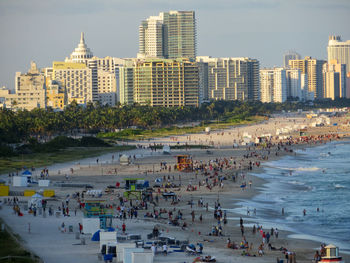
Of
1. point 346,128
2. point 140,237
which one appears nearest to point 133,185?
point 140,237

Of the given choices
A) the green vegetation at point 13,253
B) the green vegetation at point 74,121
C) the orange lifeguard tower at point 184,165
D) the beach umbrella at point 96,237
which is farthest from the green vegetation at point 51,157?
the green vegetation at point 13,253

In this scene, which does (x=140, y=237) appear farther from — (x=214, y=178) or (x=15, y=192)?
(x=214, y=178)

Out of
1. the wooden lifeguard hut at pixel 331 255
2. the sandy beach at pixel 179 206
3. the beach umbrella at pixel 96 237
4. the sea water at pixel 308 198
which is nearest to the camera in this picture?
the wooden lifeguard hut at pixel 331 255

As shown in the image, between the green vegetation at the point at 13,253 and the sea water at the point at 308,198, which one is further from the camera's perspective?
the sea water at the point at 308,198

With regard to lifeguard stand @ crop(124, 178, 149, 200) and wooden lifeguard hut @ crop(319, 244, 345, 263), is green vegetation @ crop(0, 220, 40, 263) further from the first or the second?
lifeguard stand @ crop(124, 178, 149, 200)

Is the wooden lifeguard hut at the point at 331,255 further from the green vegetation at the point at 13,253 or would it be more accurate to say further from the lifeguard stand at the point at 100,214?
the green vegetation at the point at 13,253

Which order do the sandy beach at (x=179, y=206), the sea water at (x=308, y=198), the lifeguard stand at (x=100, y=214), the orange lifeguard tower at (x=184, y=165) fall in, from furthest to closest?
the orange lifeguard tower at (x=184, y=165), the sea water at (x=308, y=198), the lifeguard stand at (x=100, y=214), the sandy beach at (x=179, y=206)

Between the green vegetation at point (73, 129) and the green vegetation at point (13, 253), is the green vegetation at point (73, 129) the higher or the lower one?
the higher one

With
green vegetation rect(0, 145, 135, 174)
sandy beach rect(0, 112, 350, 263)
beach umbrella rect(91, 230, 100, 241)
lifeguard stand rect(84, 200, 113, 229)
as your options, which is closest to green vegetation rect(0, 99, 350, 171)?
green vegetation rect(0, 145, 135, 174)
